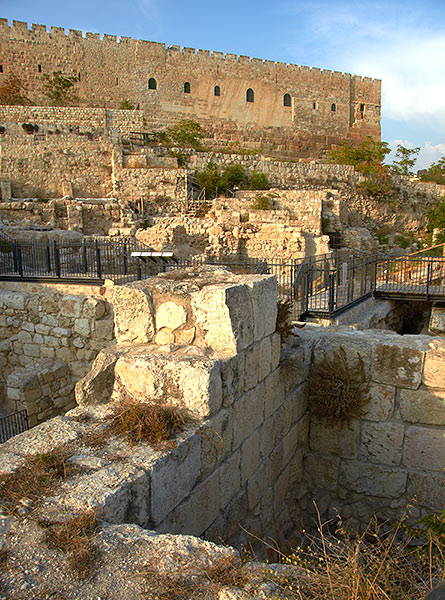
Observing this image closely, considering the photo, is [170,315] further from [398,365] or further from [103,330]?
[103,330]

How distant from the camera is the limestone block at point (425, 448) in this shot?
3.75 m

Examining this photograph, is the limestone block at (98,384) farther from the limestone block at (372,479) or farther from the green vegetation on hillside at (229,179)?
the green vegetation on hillside at (229,179)

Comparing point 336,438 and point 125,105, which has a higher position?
point 125,105

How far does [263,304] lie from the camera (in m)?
3.29

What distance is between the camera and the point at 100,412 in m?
2.77

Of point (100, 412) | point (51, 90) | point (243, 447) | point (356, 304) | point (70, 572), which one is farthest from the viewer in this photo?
point (51, 90)

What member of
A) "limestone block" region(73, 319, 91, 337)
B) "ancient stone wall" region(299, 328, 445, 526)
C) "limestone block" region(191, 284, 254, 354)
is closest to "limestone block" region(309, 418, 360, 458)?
"ancient stone wall" region(299, 328, 445, 526)

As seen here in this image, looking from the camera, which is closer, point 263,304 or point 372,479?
point 263,304

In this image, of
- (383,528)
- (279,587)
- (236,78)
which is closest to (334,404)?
(383,528)

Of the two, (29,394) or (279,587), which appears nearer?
(279,587)

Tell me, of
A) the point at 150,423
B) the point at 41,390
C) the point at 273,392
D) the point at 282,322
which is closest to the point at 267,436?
the point at 273,392

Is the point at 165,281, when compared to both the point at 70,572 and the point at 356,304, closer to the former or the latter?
the point at 70,572

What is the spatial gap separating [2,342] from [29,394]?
5.61ft

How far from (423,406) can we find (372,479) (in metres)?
0.81
